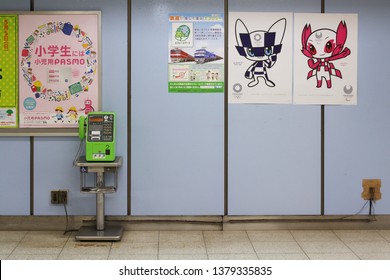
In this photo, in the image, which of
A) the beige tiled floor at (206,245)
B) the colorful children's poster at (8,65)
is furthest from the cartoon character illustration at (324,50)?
the colorful children's poster at (8,65)

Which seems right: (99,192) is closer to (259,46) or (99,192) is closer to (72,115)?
(72,115)

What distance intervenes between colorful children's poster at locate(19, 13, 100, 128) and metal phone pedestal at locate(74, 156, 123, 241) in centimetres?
53

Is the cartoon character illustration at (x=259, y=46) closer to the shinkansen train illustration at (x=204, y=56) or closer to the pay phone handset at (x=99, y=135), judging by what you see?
the shinkansen train illustration at (x=204, y=56)

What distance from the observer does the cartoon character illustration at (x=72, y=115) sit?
5.47 metres

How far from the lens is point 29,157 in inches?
217

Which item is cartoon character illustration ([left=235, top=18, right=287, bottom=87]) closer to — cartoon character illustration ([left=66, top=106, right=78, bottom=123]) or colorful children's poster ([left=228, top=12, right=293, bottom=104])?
colorful children's poster ([left=228, top=12, right=293, bottom=104])

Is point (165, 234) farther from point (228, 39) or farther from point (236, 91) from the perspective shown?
point (228, 39)

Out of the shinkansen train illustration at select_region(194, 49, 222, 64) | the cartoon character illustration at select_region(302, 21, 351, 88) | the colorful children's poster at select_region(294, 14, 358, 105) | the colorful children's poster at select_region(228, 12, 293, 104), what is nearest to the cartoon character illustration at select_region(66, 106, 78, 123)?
the shinkansen train illustration at select_region(194, 49, 222, 64)

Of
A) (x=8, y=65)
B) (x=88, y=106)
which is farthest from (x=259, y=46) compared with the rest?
(x=8, y=65)

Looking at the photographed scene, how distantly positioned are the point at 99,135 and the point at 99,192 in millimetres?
530

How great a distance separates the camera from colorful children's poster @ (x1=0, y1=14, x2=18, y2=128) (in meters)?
5.40

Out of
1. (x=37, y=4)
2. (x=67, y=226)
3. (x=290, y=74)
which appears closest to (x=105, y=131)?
(x=67, y=226)

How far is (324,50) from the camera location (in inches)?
220

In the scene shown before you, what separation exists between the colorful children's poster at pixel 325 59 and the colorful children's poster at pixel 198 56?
0.78m
